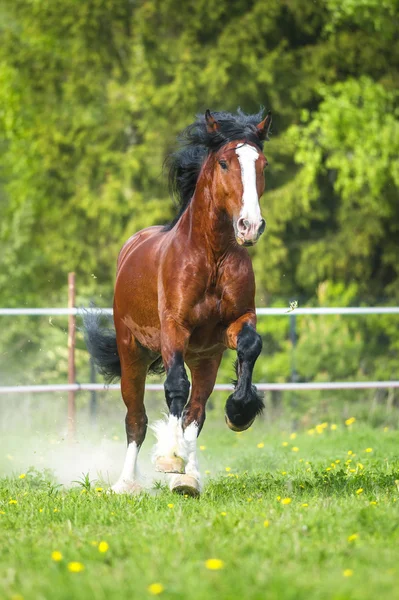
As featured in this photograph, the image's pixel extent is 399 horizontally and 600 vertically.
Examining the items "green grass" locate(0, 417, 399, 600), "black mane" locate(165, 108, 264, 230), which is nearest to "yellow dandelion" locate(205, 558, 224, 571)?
"green grass" locate(0, 417, 399, 600)

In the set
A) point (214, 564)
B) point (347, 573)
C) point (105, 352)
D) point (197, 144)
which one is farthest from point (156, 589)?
point (105, 352)

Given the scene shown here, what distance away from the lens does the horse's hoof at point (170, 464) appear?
548 centimetres

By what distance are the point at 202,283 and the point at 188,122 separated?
13.0 m

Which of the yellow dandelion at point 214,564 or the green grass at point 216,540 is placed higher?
the yellow dandelion at point 214,564

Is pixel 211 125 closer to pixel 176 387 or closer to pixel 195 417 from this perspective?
pixel 176 387

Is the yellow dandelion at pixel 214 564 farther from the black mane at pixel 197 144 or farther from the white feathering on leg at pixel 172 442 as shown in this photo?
the black mane at pixel 197 144

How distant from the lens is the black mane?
19.1 feet

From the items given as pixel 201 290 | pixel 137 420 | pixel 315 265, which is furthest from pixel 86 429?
pixel 315 265

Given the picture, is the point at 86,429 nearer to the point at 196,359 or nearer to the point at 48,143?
the point at 196,359

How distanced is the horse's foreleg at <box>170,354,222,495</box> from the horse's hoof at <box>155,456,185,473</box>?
14 centimetres

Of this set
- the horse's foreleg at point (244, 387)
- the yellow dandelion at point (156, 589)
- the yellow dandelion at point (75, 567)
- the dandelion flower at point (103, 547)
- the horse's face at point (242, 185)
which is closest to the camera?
the yellow dandelion at point (156, 589)

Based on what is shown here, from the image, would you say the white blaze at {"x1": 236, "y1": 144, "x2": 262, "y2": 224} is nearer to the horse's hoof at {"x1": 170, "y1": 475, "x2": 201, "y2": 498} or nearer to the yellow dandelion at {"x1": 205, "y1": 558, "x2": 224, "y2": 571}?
the horse's hoof at {"x1": 170, "y1": 475, "x2": 201, "y2": 498}

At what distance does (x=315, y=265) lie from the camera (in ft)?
59.1

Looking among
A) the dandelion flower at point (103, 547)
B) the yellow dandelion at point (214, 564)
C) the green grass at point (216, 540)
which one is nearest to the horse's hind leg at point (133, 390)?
the green grass at point (216, 540)
